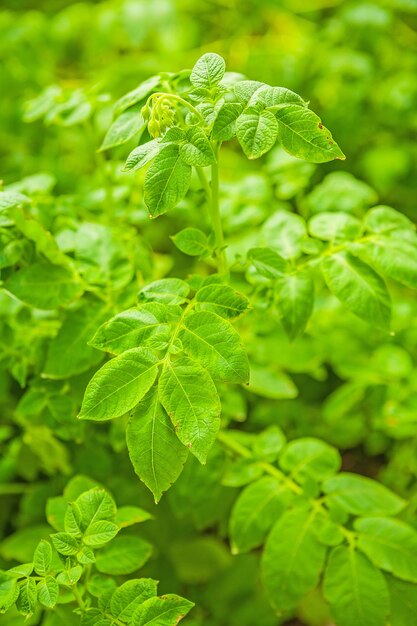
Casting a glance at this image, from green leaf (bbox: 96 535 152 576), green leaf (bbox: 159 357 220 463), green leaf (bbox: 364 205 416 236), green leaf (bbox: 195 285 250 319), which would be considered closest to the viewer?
green leaf (bbox: 159 357 220 463)

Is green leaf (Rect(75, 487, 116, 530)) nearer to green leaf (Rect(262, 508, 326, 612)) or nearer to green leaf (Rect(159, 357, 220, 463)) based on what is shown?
green leaf (Rect(159, 357, 220, 463))

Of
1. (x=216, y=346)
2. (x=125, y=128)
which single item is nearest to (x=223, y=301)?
(x=216, y=346)

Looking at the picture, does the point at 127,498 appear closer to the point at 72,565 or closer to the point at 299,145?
the point at 72,565

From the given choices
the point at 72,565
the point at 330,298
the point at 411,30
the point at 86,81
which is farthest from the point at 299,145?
the point at 411,30

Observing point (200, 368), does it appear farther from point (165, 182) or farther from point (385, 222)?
point (385, 222)

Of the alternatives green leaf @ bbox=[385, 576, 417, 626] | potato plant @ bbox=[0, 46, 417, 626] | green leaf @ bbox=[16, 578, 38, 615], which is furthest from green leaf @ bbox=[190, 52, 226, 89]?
green leaf @ bbox=[385, 576, 417, 626]

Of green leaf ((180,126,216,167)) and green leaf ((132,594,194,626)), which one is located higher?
green leaf ((180,126,216,167))
